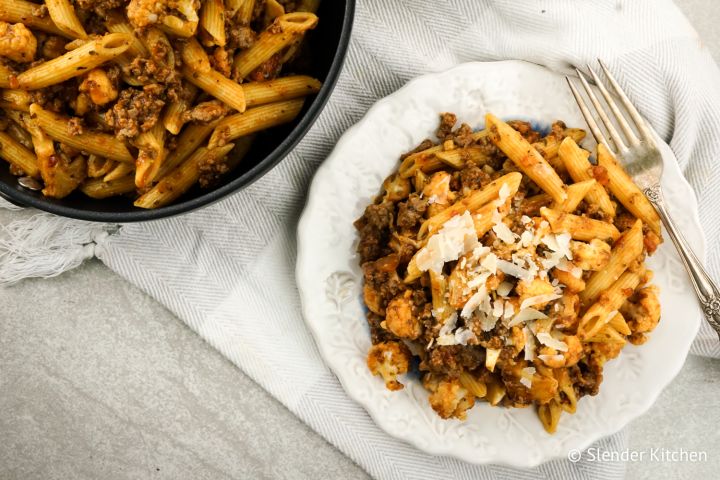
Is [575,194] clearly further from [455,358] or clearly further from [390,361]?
[390,361]

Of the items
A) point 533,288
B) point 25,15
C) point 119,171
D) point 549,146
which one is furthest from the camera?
point 549,146

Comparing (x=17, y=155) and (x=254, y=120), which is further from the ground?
(x=254, y=120)

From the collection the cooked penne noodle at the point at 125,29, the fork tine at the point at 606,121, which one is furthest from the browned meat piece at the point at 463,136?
the cooked penne noodle at the point at 125,29

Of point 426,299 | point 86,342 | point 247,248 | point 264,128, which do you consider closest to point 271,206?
point 247,248

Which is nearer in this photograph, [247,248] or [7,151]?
[7,151]

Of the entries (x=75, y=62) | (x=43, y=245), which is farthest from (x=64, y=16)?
(x=43, y=245)

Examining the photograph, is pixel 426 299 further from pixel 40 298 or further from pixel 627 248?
pixel 40 298
